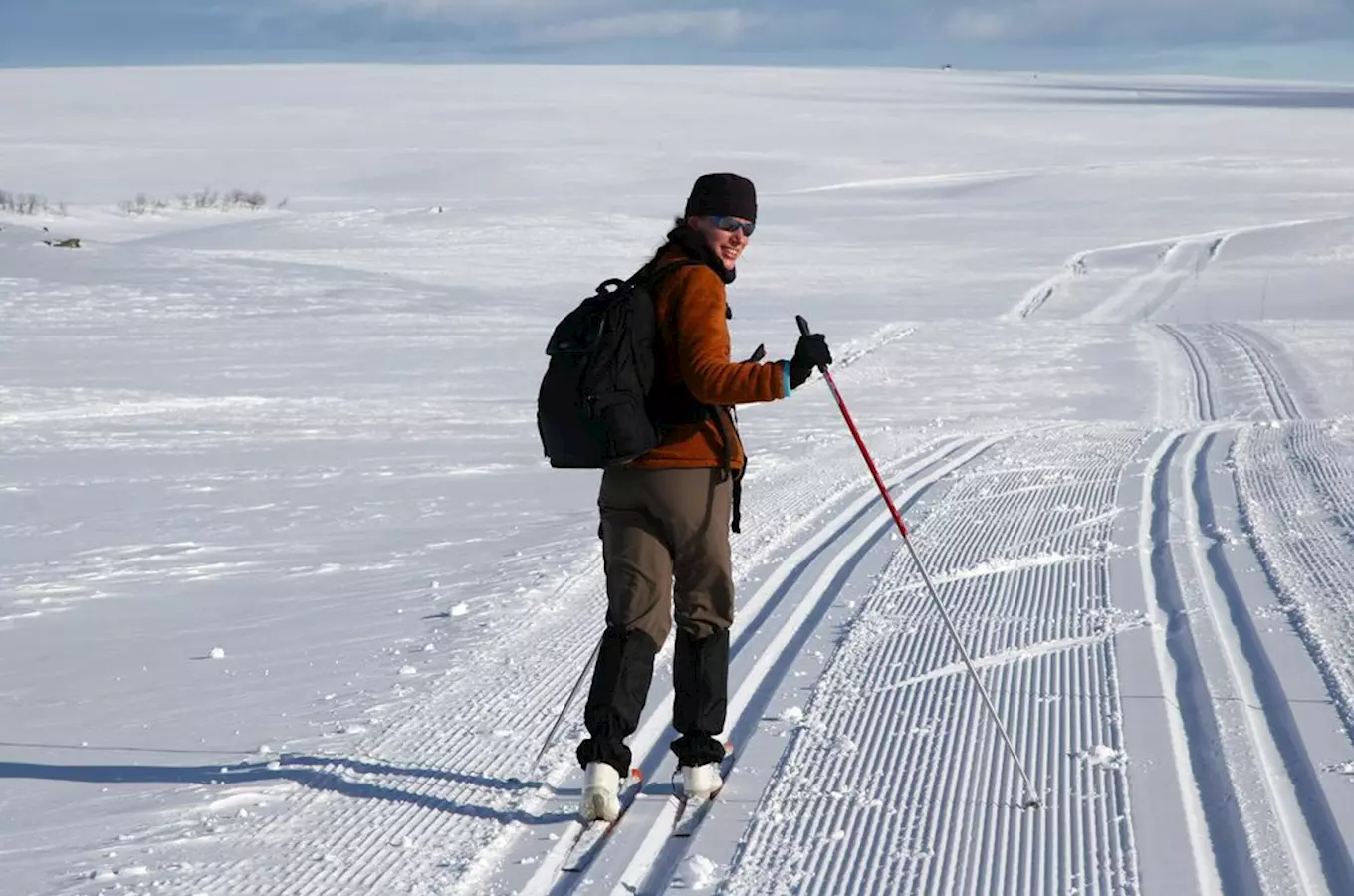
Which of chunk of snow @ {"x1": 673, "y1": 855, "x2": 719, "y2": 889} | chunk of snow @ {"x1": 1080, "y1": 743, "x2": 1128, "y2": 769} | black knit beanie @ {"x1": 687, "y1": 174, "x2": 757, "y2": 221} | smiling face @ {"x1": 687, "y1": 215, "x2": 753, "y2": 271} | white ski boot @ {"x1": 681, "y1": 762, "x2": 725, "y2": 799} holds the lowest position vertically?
chunk of snow @ {"x1": 673, "y1": 855, "x2": 719, "y2": 889}

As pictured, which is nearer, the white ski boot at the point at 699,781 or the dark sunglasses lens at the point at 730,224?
the dark sunglasses lens at the point at 730,224

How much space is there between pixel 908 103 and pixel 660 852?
3535 inches

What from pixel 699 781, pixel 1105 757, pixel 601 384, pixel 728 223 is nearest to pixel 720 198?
pixel 728 223

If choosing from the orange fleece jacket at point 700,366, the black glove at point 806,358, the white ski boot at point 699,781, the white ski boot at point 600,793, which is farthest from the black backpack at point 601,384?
the white ski boot at point 699,781

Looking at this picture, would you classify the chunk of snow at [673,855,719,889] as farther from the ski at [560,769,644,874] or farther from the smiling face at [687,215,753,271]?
the smiling face at [687,215,753,271]

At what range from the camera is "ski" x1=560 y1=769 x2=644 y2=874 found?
3.71m

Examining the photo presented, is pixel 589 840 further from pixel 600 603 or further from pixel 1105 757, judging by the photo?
pixel 600 603

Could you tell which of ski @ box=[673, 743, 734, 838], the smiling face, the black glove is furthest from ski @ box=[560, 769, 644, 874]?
the smiling face

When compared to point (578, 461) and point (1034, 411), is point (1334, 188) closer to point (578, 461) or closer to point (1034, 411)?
point (1034, 411)

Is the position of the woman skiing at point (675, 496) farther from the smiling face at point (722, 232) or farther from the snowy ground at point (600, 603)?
the snowy ground at point (600, 603)

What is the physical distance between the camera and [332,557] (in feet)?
24.7

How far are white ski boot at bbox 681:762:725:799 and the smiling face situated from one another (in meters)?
1.24

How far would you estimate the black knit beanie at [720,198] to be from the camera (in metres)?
3.88

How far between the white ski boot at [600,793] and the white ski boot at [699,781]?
23 centimetres
